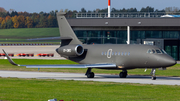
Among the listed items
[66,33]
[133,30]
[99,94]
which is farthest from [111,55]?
[133,30]

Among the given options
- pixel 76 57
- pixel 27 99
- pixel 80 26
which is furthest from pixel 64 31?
pixel 80 26

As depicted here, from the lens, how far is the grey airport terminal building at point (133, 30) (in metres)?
59.7

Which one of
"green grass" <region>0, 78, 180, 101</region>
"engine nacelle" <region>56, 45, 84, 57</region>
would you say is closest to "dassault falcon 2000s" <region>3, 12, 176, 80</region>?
"engine nacelle" <region>56, 45, 84, 57</region>

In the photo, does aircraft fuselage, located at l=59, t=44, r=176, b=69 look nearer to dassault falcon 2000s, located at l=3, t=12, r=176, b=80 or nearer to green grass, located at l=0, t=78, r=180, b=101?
dassault falcon 2000s, located at l=3, t=12, r=176, b=80

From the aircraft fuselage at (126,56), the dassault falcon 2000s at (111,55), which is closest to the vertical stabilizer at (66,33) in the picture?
the dassault falcon 2000s at (111,55)

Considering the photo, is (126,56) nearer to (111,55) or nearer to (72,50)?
(111,55)

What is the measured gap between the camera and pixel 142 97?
18.8m

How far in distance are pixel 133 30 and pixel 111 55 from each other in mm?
30271

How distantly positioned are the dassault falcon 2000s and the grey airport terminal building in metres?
25.2

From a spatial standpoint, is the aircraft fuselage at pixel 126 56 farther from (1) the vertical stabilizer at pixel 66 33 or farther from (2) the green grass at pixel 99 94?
(2) the green grass at pixel 99 94

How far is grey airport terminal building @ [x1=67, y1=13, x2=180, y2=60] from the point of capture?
59656 millimetres

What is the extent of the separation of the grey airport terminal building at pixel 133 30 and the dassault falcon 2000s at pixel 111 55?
25.2 metres

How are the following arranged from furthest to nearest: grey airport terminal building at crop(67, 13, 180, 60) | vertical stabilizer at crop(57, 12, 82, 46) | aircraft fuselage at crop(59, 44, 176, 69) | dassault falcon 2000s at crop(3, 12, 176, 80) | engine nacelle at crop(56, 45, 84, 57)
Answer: grey airport terminal building at crop(67, 13, 180, 60)
vertical stabilizer at crop(57, 12, 82, 46)
engine nacelle at crop(56, 45, 84, 57)
dassault falcon 2000s at crop(3, 12, 176, 80)
aircraft fuselage at crop(59, 44, 176, 69)

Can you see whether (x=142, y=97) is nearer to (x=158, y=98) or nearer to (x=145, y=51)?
(x=158, y=98)
